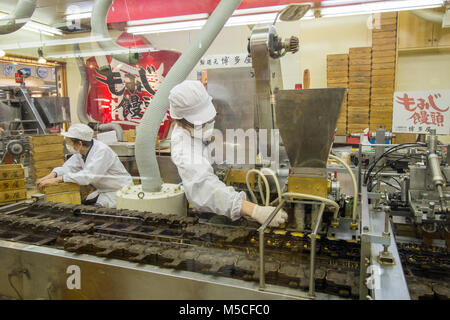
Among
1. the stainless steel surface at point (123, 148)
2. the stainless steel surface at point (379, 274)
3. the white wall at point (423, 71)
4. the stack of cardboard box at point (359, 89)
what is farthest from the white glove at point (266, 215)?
the white wall at point (423, 71)

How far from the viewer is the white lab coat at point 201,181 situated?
143cm

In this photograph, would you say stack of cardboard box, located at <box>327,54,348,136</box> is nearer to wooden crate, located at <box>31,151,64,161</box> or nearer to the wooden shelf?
the wooden shelf

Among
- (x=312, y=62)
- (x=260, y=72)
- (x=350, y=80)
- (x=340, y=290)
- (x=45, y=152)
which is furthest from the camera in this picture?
(x=312, y=62)

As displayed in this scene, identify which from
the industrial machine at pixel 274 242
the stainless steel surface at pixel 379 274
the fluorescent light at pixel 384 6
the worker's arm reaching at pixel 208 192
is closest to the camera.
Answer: the stainless steel surface at pixel 379 274

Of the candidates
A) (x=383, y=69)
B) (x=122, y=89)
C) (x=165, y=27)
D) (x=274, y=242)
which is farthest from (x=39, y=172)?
(x=383, y=69)

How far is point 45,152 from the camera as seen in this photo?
2039mm

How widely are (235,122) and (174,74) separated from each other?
1.60 ft

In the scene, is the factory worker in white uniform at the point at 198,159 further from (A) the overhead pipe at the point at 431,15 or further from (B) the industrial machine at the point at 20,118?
(A) the overhead pipe at the point at 431,15

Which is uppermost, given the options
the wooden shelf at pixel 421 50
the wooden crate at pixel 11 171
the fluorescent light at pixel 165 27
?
the wooden shelf at pixel 421 50

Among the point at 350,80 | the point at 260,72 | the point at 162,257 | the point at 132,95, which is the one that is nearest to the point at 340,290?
the point at 162,257

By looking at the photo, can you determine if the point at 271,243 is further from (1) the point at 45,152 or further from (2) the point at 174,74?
(1) the point at 45,152

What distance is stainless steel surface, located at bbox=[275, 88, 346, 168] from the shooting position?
1.12 meters

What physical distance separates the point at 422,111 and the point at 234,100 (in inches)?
60.0

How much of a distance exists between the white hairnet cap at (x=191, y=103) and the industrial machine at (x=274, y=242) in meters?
0.29
